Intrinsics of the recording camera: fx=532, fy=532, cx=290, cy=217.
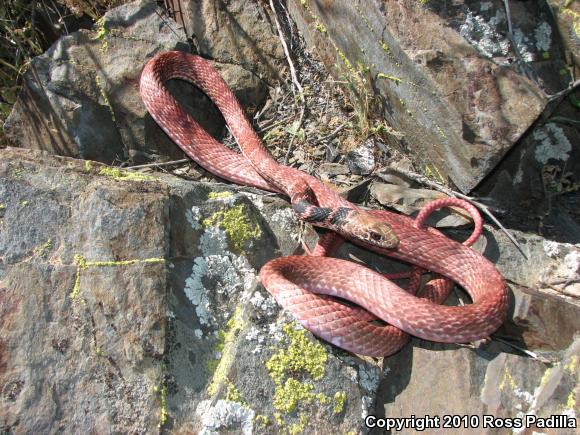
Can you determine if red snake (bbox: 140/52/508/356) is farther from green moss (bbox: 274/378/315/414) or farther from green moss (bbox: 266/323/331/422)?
green moss (bbox: 274/378/315/414)

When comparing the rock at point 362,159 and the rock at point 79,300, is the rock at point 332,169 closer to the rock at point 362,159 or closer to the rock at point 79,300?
the rock at point 362,159

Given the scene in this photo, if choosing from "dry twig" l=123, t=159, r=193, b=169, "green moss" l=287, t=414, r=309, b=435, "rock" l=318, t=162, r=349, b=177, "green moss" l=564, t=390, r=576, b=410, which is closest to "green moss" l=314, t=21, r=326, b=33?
"rock" l=318, t=162, r=349, b=177

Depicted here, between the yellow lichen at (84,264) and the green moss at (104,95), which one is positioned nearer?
the yellow lichen at (84,264)

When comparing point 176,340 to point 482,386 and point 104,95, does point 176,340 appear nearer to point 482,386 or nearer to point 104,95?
point 482,386

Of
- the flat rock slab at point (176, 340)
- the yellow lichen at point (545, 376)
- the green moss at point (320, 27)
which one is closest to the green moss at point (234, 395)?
the flat rock slab at point (176, 340)

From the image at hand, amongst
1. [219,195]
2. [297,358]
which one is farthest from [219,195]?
[297,358]
